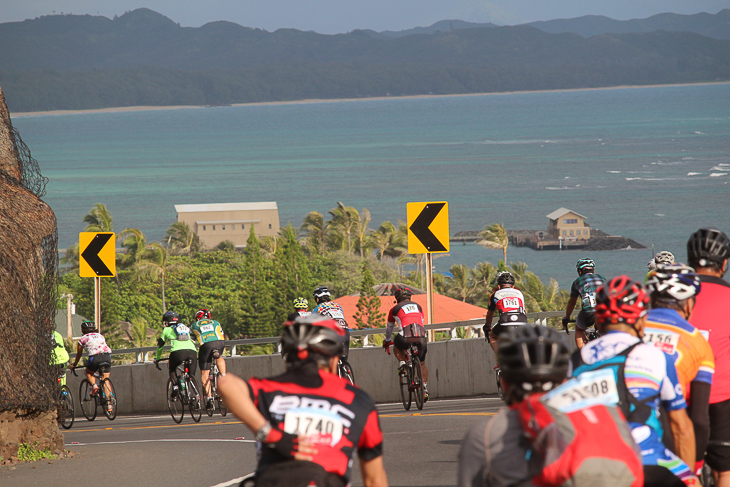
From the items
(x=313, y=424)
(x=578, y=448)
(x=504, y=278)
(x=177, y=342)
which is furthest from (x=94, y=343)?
(x=578, y=448)

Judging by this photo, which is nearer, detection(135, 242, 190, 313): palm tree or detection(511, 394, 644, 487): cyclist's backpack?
detection(511, 394, 644, 487): cyclist's backpack

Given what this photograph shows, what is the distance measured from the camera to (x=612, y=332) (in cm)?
435

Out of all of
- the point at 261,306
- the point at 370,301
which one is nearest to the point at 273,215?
the point at 261,306

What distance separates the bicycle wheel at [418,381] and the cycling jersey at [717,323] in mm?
8282

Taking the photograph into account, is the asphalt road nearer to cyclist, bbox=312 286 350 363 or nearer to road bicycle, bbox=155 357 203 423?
road bicycle, bbox=155 357 203 423

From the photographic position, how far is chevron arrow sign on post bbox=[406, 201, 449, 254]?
53.3 feet

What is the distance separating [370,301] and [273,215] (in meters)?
123

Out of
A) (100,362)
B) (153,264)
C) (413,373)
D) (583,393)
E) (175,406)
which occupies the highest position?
(153,264)

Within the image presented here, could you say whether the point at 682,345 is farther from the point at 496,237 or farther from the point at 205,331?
the point at 496,237

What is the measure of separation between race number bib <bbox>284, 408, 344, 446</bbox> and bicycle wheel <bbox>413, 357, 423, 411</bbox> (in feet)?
31.8

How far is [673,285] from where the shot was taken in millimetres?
5008

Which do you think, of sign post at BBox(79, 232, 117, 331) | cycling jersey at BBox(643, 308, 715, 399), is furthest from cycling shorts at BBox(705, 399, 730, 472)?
sign post at BBox(79, 232, 117, 331)

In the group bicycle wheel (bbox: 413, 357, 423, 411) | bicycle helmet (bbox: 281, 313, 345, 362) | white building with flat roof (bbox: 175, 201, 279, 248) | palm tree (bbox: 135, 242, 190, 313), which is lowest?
bicycle wheel (bbox: 413, 357, 423, 411)

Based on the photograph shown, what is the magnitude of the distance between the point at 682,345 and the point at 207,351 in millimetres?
11188
